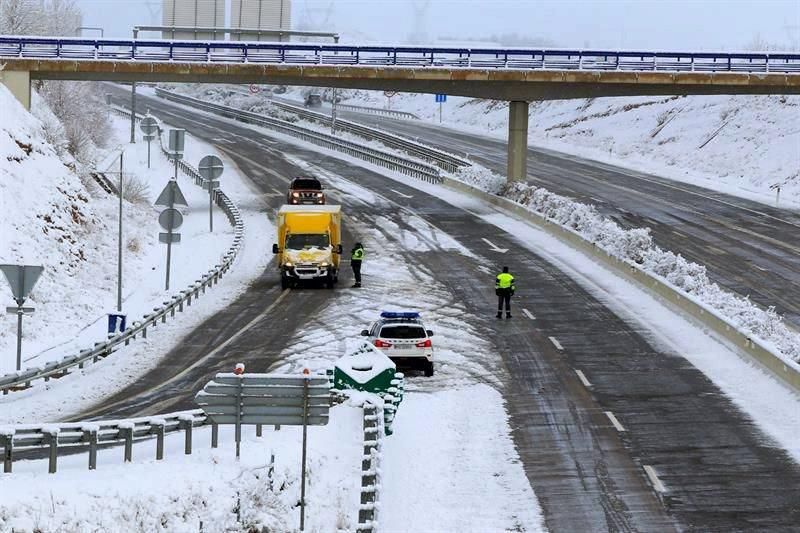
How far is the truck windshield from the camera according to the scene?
4409 centimetres

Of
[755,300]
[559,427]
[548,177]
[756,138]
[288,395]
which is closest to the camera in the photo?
[288,395]

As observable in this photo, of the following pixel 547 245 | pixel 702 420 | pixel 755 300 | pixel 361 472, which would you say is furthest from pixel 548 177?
pixel 361 472

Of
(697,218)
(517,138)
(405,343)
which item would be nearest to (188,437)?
(405,343)

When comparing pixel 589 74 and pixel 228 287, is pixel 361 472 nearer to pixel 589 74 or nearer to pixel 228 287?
pixel 228 287

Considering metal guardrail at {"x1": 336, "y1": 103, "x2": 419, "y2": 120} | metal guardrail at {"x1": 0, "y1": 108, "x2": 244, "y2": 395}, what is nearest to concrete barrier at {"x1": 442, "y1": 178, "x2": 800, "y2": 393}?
metal guardrail at {"x1": 0, "y1": 108, "x2": 244, "y2": 395}

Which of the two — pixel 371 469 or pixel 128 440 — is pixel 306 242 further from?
pixel 128 440

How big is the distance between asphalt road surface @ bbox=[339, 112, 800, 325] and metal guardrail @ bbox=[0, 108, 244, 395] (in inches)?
681

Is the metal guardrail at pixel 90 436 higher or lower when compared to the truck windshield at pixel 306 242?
lower

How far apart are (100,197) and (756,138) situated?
45573 millimetres

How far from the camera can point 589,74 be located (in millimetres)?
62875

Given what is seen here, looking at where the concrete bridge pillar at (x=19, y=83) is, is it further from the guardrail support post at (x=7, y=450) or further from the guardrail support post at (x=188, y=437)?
the guardrail support post at (x=7, y=450)

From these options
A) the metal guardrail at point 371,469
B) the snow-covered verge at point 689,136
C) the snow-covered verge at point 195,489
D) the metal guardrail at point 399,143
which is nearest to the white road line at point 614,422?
the metal guardrail at point 371,469

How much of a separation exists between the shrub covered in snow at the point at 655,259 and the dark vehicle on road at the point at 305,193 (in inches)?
389

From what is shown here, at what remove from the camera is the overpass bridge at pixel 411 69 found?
57.9 m
